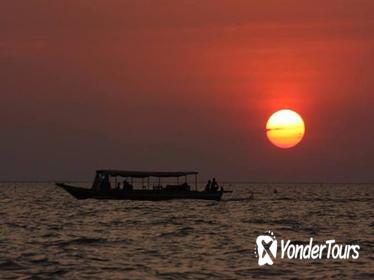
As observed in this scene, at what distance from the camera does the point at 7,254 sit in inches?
1432

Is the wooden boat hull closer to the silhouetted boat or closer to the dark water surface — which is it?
the silhouetted boat

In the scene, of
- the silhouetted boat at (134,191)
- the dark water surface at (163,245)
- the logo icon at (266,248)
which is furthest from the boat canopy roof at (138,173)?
the logo icon at (266,248)

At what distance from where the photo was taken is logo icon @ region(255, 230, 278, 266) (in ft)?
112

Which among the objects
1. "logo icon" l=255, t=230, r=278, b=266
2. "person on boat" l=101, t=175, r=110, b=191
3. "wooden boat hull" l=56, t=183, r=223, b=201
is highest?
"person on boat" l=101, t=175, r=110, b=191

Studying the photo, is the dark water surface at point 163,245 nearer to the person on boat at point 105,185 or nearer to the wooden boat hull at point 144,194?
the wooden boat hull at point 144,194

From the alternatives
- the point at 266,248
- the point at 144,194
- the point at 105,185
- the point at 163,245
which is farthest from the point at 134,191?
the point at 266,248

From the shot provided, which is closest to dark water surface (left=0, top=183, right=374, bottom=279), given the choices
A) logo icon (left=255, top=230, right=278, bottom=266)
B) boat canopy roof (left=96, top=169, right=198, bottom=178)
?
logo icon (left=255, top=230, right=278, bottom=266)

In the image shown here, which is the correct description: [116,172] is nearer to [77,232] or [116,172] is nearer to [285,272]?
[77,232]

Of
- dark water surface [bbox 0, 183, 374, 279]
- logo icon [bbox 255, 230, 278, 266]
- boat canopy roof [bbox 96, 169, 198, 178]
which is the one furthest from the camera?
boat canopy roof [bbox 96, 169, 198, 178]

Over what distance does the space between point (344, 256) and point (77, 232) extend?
59.3 ft

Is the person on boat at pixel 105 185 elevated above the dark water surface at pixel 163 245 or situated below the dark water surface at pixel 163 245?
above

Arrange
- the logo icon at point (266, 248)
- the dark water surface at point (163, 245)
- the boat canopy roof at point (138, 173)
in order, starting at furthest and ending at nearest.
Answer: the boat canopy roof at point (138, 173) < the logo icon at point (266, 248) < the dark water surface at point (163, 245)

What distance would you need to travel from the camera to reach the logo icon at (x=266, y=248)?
112ft

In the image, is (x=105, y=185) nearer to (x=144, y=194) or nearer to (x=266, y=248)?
(x=144, y=194)
